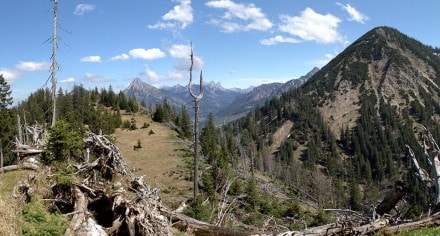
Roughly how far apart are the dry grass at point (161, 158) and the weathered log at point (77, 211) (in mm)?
22232

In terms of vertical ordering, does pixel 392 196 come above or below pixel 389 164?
above

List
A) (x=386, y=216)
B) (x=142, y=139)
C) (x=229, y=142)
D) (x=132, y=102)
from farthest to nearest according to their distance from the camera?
(x=229, y=142) < (x=132, y=102) < (x=142, y=139) < (x=386, y=216)

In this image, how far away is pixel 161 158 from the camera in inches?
2338

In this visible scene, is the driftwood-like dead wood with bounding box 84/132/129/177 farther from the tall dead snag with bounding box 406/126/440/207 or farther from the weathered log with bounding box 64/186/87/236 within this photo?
the tall dead snag with bounding box 406/126/440/207

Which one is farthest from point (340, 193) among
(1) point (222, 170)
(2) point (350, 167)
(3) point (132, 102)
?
(1) point (222, 170)

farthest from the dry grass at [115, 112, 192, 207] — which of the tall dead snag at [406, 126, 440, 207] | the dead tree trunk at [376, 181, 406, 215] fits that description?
the tall dead snag at [406, 126, 440, 207]

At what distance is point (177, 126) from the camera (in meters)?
89.5

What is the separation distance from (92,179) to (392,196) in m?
11.6

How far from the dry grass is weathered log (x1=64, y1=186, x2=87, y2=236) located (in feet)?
72.9

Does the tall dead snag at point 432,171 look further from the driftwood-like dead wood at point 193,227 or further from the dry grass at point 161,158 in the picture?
the dry grass at point 161,158

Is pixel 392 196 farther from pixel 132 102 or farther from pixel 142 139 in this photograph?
pixel 132 102

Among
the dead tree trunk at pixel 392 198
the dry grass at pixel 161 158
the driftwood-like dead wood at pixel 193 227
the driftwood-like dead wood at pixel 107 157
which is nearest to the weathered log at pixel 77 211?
the driftwood-like dead wood at pixel 107 157

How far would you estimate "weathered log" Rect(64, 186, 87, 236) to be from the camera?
39.3 ft

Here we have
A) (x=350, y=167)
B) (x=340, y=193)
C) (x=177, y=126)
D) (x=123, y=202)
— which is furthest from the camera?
(x=350, y=167)
